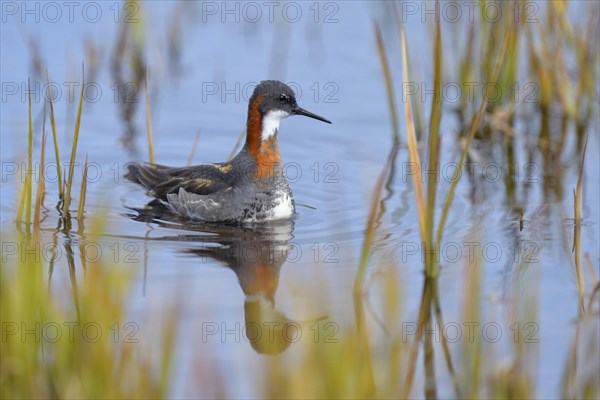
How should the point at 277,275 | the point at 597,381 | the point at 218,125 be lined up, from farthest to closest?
1. the point at 218,125
2. the point at 277,275
3. the point at 597,381

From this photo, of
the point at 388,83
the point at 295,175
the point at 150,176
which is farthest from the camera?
the point at 295,175

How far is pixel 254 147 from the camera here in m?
9.08

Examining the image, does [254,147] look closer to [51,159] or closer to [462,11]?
[51,159]

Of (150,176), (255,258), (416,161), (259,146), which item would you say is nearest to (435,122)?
(416,161)

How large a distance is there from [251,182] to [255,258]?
126 centimetres

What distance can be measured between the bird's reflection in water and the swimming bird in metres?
0.15

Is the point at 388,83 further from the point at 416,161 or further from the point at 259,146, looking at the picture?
the point at 416,161

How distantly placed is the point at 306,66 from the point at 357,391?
24.3 ft

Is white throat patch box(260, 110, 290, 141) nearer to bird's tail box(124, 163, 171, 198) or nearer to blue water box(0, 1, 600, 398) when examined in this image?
blue water box(0, 1, 600, 398)

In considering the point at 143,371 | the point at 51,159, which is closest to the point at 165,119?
the point at 51,159

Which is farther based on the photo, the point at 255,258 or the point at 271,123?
the point at 271,123

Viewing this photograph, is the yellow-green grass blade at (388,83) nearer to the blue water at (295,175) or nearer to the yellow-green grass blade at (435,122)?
the blue water at (295,175)

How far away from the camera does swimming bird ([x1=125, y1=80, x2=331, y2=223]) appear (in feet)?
29.1

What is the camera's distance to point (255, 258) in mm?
7820
